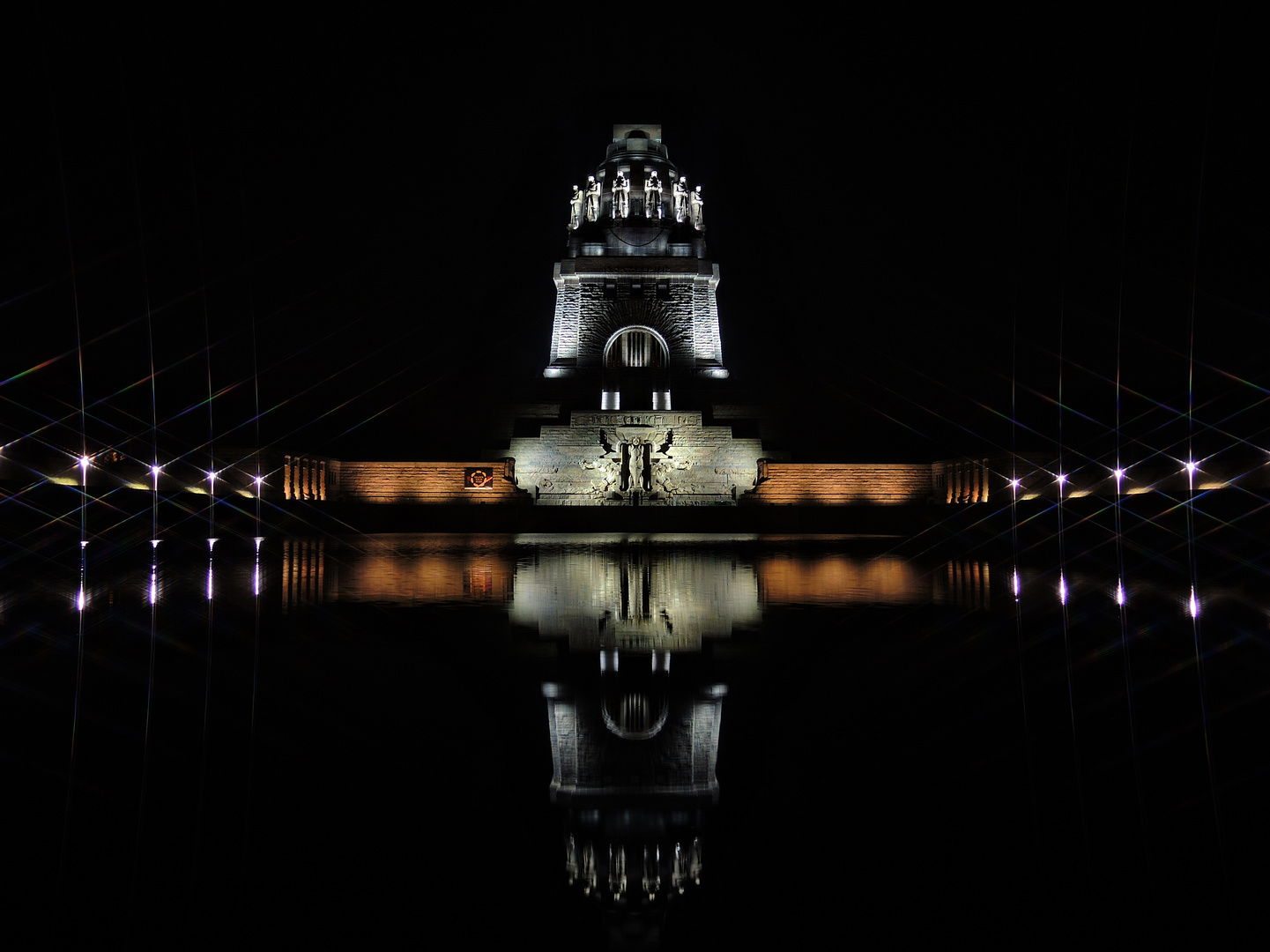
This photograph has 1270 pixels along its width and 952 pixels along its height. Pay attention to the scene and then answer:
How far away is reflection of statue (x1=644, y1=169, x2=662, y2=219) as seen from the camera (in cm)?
3697

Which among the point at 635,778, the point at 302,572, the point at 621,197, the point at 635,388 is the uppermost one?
the point at 621,197

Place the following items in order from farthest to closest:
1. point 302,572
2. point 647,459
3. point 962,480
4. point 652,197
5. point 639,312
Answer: point 652,197, point 639,312, point 647,459, point 962,480, point 302,572

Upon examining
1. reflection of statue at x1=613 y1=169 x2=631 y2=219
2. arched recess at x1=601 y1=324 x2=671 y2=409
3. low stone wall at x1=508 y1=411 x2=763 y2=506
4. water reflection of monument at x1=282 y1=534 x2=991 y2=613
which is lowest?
water reflection of monument at x1=282 y1=534 x2=991 y2=613

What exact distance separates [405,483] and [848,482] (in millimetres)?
12341

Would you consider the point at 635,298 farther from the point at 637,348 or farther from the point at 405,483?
the point at 405,483

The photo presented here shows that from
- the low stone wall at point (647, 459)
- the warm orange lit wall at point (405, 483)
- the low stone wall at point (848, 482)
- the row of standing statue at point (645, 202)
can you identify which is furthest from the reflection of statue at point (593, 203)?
the low stone wall at point (848, 482)

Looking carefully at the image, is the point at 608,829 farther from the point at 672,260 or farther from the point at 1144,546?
the point at 672,260

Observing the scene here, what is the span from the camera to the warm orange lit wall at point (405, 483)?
22297 mm

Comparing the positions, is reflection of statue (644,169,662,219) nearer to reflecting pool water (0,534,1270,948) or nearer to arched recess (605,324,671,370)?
arched recess (605,324,671,370)

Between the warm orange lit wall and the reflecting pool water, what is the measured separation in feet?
57.8

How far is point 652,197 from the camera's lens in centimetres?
3728

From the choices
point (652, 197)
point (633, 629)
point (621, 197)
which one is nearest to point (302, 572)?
point (633, 629)

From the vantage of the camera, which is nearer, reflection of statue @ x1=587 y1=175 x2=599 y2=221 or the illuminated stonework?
the illuminated stonework

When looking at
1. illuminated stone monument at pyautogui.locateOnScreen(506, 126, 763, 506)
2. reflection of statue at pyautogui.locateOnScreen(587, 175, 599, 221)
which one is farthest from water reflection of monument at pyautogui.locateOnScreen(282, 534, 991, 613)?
reflection of statue at pyautogui.locateOnScreen(587, 175, 599, 221)
